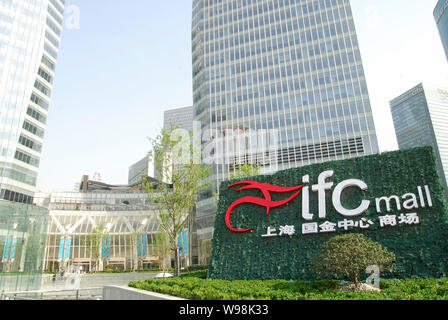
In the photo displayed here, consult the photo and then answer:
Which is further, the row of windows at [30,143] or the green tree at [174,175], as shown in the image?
the row of windows at [30,143]

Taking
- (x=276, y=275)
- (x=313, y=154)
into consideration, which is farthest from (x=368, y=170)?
(x=313, y=154)

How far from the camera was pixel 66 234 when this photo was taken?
62.9 m

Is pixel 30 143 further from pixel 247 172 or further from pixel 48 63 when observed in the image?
pixel 247 172

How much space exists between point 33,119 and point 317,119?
197ft

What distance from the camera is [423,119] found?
148500 millimetres

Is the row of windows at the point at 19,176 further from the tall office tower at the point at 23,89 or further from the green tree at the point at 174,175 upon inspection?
the green tree at the point at 174,175

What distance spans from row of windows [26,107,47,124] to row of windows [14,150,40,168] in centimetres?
889

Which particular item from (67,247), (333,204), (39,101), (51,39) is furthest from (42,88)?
(333,204)

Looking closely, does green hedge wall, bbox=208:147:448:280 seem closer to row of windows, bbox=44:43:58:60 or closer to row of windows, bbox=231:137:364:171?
row of windows, bbox=231:137:364:171

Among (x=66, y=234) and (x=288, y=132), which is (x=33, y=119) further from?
(x=288, y=132)

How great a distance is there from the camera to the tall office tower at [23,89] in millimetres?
61719

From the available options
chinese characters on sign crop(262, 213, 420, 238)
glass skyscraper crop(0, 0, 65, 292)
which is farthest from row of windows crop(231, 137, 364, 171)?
glass skyscraper crop(0, 0, 65, 292)

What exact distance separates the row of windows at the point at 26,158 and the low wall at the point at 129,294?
5834 centimetres

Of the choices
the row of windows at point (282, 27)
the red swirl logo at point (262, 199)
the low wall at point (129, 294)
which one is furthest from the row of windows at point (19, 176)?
the red swirl logo at point (262, 199)
